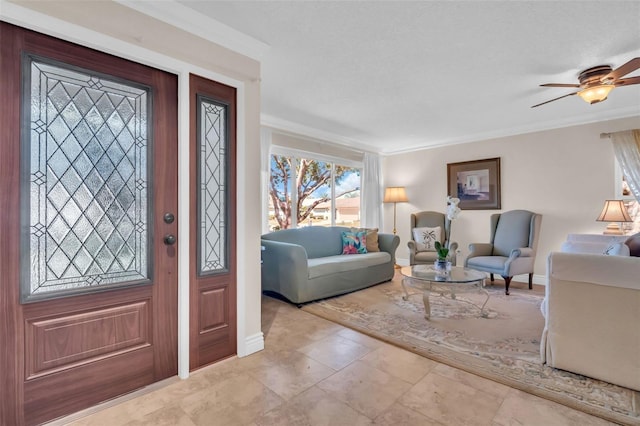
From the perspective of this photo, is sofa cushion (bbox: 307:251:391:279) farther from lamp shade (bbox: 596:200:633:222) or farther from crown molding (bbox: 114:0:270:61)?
lamp shade (bbox: 596:200:633:222)

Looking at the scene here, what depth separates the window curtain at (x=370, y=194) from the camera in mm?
5570

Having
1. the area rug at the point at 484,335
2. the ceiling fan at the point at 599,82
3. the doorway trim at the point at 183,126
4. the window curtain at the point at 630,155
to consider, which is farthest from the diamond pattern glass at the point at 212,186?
the window curtain at the point at 630,155

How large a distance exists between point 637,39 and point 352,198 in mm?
3934

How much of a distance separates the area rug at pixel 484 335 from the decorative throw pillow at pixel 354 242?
0.58 m

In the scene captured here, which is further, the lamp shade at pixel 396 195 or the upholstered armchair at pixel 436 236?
the lamp shade at pixel 396 195

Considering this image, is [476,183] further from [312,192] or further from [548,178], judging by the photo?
[312,192]

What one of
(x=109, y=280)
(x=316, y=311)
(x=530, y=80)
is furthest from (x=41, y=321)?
(x=530, y=80)

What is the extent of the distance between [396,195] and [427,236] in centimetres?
114

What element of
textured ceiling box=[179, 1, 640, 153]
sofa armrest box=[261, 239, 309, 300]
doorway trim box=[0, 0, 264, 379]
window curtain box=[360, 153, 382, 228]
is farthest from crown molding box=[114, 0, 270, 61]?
window curtain box=[360, 153, 382, 228]

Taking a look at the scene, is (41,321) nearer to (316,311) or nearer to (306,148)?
(316,311)

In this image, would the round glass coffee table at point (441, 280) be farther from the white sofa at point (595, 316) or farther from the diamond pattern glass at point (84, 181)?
the diamond pattern glass at point (84, 181)

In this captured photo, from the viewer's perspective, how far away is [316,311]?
3.14m

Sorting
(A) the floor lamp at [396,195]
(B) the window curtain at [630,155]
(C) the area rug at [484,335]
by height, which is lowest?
(C) the area rug at [484,335]

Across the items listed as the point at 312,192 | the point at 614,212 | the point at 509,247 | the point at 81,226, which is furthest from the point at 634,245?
the point at 312,192
